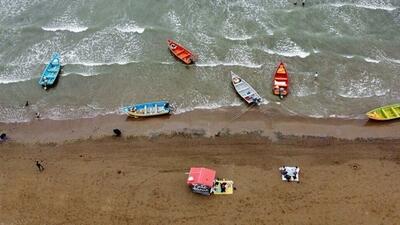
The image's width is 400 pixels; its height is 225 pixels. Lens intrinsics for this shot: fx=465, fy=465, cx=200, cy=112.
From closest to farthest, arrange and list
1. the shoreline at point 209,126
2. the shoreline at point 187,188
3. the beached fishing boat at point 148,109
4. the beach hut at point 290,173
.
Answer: the shoreline at point 187,188 → the beach hut at point 290,173 → the shoreline at point 209,126 → the beached fishing boat at point 148,109

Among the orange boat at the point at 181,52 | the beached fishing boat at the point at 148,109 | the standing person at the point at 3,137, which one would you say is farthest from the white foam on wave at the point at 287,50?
the standing person at the point at 3,137

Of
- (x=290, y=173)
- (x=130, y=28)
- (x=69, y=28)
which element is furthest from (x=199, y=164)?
(x=69, y=28)

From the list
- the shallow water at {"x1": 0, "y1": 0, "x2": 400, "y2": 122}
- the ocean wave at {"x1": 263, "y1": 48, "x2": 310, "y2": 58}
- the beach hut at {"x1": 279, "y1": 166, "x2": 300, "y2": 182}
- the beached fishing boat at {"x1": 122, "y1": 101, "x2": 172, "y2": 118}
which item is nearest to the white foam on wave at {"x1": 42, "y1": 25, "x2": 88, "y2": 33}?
the shallow water at {"x1": 0, "y1": 0, "x2": 400, "y2": 122}

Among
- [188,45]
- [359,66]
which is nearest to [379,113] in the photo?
[359,66]

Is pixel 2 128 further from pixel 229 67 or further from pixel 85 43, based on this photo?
pixel 229 67

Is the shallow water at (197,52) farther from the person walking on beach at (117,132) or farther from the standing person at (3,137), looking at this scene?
the person walking on beach at (117,132)

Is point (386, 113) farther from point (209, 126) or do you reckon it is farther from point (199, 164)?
point (199, 164)
